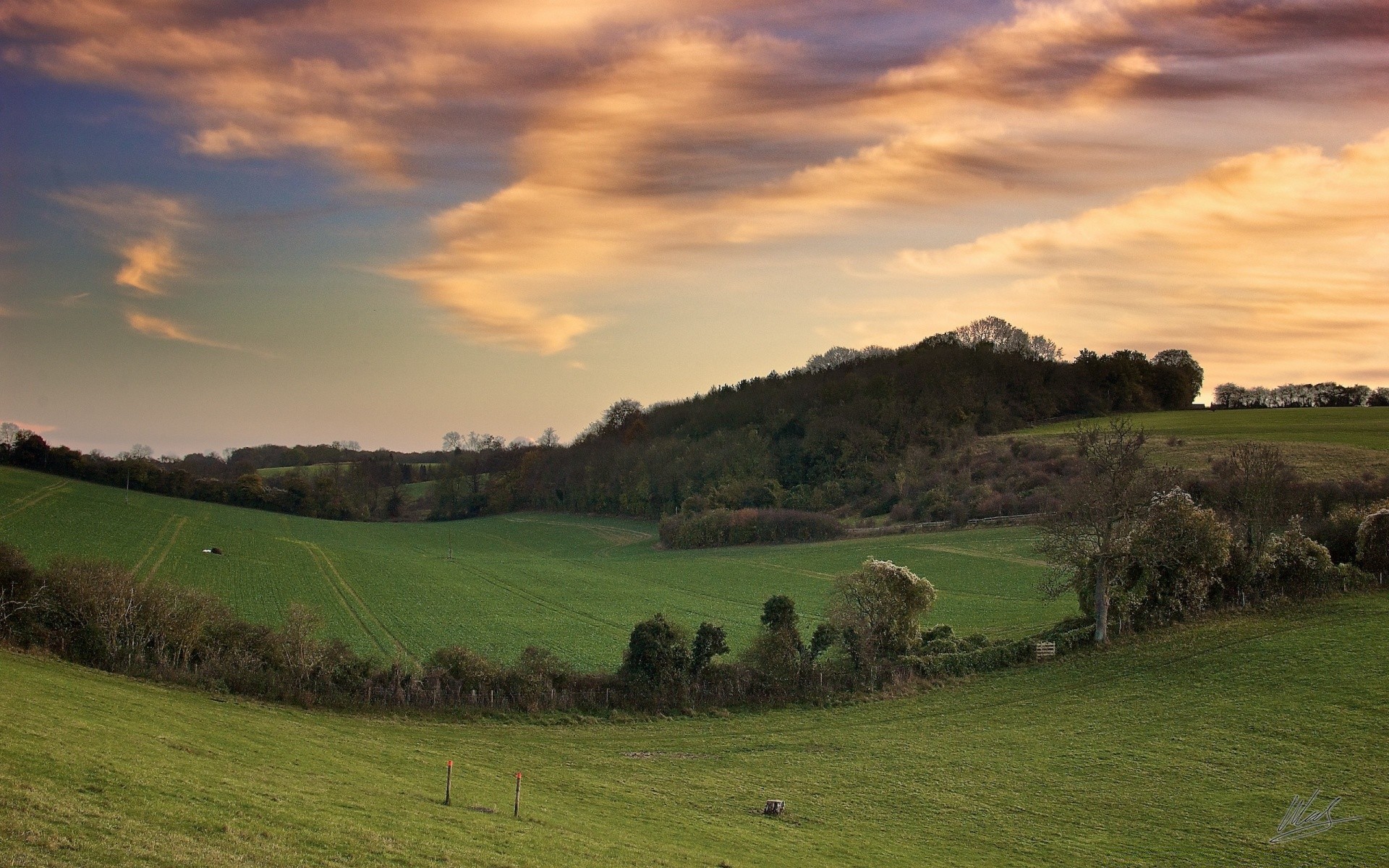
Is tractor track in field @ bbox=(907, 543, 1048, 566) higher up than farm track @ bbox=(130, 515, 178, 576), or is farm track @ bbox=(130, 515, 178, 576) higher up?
tractor track in field @ bbox=(907, 543, 1048, 566)

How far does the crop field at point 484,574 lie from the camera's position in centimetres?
5706

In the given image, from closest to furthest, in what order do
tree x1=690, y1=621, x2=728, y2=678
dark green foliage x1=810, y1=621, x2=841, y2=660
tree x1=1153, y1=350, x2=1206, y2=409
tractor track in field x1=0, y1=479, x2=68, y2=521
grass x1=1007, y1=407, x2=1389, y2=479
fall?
tree x1=690, y1=621, x2=728, y2=678 → dark green foliage x1=810, y1=621, x2=841, y2=660 → tractor track in field x1=0, y1=479, x2=68, y2=521 → grass x1=1007, y1=407, x2=1389, y2=479 → tree x1=1153, y1=350, x2=1206, y2=409

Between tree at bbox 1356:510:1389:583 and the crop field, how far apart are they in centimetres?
1556

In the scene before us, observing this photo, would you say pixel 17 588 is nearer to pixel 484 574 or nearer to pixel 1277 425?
pixel 484 574

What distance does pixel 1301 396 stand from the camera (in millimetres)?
152125

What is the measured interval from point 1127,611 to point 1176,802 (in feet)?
74.7

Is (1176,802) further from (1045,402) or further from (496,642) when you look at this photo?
(1045,402)

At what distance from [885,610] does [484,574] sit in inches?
1888

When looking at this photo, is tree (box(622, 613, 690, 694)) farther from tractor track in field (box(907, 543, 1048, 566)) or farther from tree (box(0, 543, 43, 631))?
tractor track in field (box(907, 543, 1048, 566))

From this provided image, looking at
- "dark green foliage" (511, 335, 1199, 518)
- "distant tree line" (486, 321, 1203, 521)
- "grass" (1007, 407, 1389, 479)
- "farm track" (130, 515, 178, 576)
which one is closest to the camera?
"farm track" (130, 515, 178, 576)

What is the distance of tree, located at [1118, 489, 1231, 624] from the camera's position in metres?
47.1
